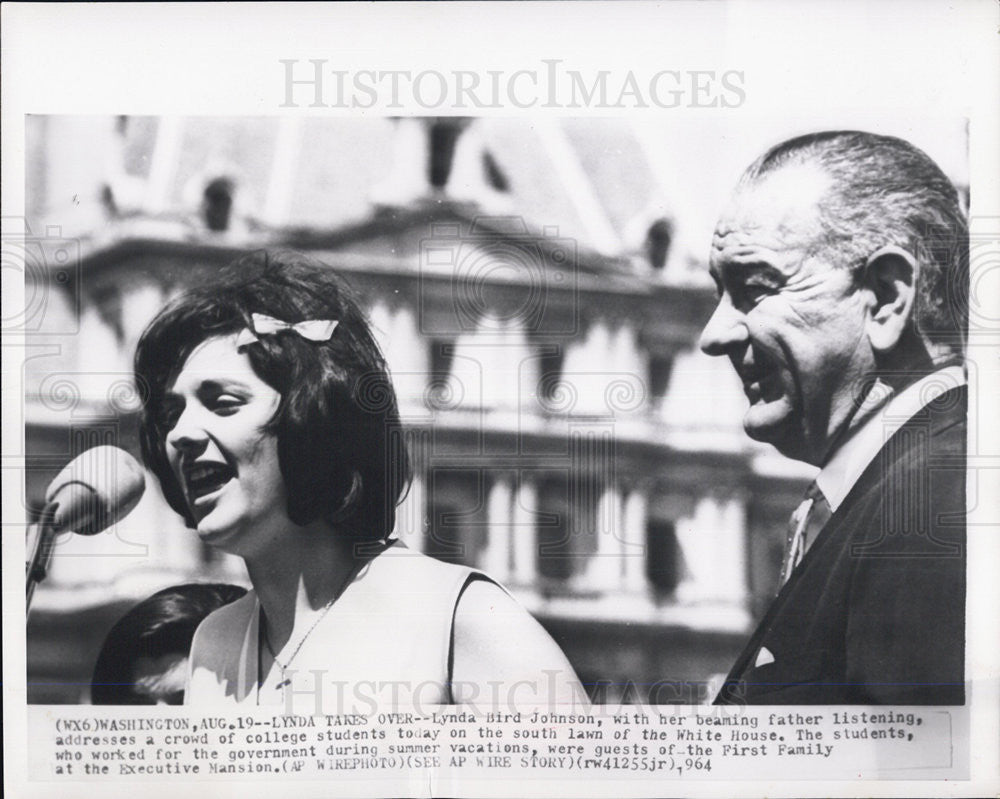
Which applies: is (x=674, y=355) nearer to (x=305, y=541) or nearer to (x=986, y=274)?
(x=986, y=274)

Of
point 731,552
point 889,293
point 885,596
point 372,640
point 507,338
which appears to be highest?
point 889,293

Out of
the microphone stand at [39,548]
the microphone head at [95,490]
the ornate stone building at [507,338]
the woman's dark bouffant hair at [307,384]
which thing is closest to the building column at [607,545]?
the ornate stone building at [507,338]

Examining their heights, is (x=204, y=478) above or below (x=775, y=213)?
below

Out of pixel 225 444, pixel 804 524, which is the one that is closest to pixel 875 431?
pixel 804 524

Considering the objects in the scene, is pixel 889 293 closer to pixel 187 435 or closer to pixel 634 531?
pixel 634 531

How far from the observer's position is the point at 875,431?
2930 millimetres

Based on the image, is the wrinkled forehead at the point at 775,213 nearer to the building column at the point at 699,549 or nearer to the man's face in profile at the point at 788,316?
the man's face in profile at the point at 788,316

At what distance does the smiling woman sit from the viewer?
9.62 feet

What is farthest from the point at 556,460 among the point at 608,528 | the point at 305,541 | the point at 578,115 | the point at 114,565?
the point at 114,565

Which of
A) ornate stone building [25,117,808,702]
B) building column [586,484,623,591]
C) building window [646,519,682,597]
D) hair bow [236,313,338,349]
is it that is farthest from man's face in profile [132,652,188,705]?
building window [646,519,682,597]

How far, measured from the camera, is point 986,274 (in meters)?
2.95

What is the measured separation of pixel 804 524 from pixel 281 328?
1.44m

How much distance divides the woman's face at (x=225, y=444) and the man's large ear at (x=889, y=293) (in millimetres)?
1538

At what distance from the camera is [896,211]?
2914 mm
